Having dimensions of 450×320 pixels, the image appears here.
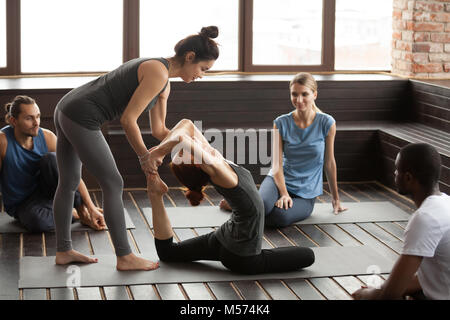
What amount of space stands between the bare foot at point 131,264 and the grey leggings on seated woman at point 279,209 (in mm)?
1024

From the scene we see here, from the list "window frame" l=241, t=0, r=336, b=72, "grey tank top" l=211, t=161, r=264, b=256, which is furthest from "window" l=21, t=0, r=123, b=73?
"grey tank top" l=211, t=161, r=264, b=256

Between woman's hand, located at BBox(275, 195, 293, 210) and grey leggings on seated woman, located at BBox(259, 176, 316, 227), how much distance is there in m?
0.02

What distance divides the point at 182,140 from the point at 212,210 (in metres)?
1.48

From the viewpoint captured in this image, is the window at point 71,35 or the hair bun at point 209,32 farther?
the window at point 71,35

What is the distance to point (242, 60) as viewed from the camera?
6.55 meters

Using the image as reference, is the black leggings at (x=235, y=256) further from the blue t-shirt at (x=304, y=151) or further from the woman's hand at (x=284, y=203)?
the blue t-shirt at (x=304, y=151)

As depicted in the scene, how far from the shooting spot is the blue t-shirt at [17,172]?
434cm

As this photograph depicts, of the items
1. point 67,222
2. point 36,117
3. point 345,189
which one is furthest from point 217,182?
point 345,189

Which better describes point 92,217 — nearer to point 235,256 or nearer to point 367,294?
point 235,256

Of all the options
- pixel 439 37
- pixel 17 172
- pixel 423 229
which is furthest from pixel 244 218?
pixel 439 37

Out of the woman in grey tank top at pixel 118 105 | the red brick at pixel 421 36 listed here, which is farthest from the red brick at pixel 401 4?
the woman in grey tank top at pixel 118 105

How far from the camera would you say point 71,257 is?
366 centimetres

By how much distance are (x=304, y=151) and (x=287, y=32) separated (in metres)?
2.21

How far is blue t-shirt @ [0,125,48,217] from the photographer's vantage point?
434 centimetres
